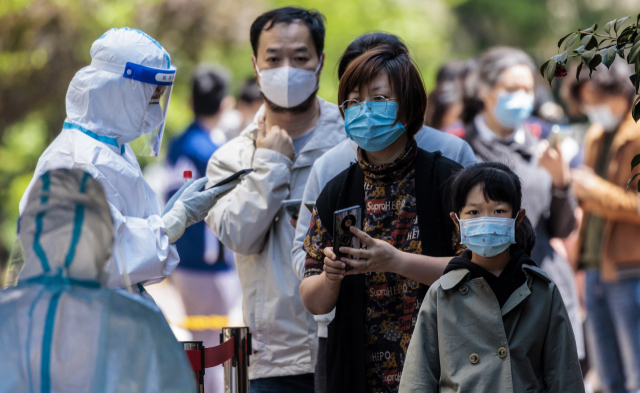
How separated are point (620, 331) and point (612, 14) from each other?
16029mm

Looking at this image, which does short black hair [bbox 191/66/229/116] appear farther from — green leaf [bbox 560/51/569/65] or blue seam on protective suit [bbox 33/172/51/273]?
blue seam on protective suit [bbox 33/172/51/273]

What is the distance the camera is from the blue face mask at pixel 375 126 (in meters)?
2.80

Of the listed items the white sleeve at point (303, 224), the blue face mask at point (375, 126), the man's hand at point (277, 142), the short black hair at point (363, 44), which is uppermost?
the short black hair at point (363, 44)

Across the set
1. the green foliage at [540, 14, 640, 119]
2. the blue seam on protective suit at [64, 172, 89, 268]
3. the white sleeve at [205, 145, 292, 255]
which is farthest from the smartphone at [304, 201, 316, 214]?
the blue seam on protective suit at [64, 172, 89, 268]

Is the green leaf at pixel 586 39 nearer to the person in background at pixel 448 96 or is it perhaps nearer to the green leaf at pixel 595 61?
the green leaf at pixel 595 61

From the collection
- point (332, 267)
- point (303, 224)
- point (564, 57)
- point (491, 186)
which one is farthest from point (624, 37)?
point (303, 224)

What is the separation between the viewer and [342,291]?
111 inches

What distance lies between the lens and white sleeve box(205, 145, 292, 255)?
12.1 feet

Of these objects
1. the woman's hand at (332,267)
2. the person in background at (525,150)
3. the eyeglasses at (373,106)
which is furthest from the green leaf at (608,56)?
the person in background at (525,150)

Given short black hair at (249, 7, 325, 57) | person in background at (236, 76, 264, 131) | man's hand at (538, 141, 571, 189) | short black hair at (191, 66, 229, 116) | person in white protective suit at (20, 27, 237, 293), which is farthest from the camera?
person in background at (236, 76, 264, 131)

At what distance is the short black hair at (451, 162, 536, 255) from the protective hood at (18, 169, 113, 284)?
1.19 metres

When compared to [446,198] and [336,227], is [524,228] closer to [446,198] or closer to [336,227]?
[446,198]

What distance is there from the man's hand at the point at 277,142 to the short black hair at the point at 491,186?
1.36 meters

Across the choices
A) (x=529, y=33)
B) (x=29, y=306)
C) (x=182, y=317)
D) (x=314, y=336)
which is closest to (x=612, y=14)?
(x=529, y=33)
